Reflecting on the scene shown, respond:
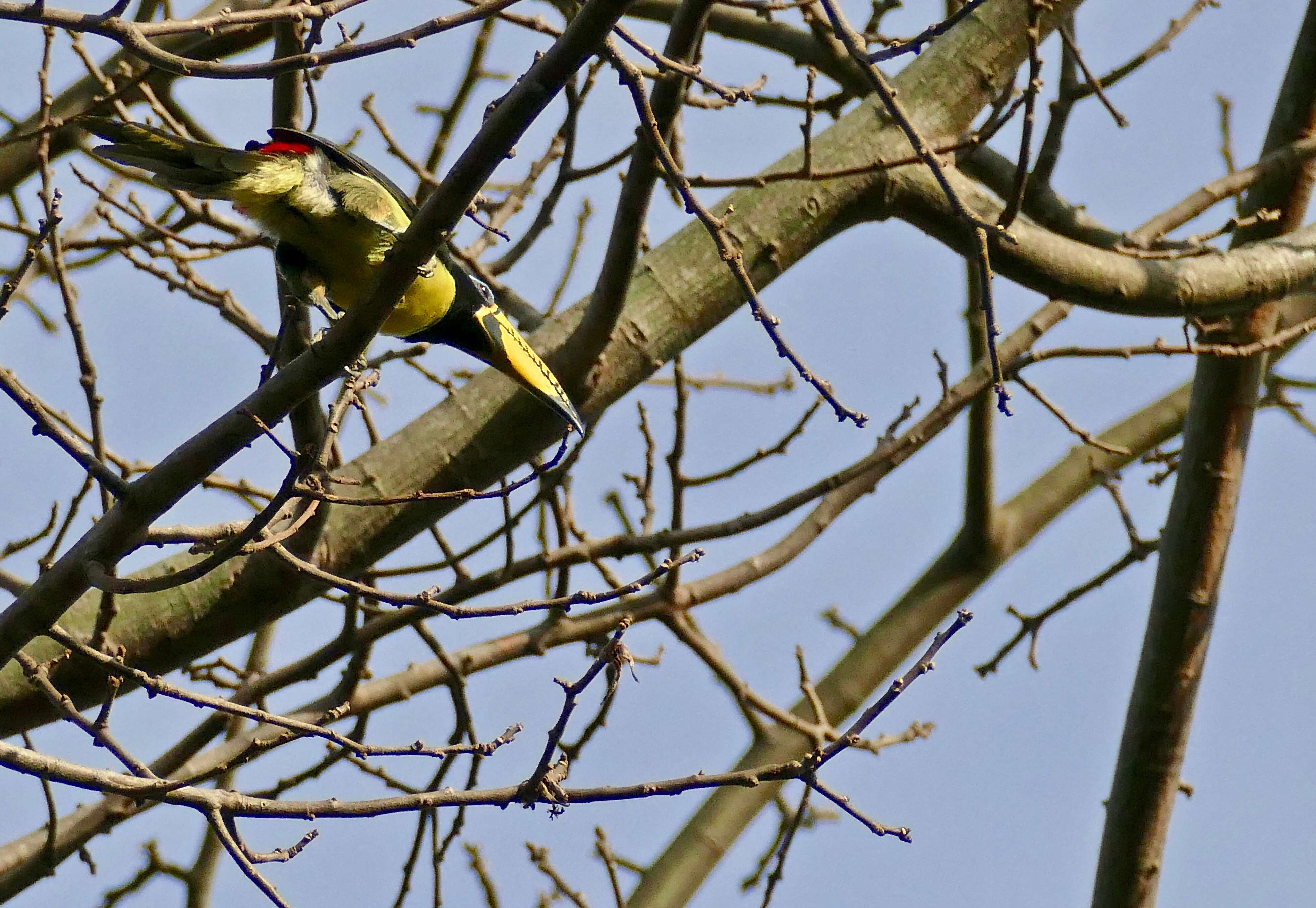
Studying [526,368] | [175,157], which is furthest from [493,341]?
[175,157]

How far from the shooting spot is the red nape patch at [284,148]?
2508 mm

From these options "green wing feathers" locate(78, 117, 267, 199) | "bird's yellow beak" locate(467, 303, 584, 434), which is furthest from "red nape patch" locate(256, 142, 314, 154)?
"bird's yellow beak" locate(467, 303, 584, 434)

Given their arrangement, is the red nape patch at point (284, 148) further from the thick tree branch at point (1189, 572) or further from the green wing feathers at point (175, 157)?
the thick tree branch at point (1189, 572)

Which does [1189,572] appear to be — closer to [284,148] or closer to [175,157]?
[284,148]

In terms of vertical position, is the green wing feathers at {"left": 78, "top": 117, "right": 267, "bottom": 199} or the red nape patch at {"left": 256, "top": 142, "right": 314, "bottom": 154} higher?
the red nape patch at {"left": 256, "top": 142, "right": 314, "bottom": 154}

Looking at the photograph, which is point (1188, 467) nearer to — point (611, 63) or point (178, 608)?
point (611, 63)

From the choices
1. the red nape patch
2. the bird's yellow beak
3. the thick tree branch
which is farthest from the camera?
the thick tree branch

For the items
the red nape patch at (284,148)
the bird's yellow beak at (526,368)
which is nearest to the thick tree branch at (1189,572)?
the bird's yellow beak at (526,368)

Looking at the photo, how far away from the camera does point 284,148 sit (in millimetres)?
2539

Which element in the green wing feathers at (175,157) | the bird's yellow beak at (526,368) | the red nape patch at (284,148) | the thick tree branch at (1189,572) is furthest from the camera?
the thick tree branch at (1189,572)

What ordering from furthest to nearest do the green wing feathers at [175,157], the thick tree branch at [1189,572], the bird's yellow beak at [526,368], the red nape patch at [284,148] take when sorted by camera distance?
the thick tree branch at [1189,572] < the bird's yellow beak at [526,368] < the red nape patch at [284,148] < the green wing feathers at [175,157]

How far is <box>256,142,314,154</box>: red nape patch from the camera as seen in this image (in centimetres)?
251

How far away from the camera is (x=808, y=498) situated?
9.61 feet

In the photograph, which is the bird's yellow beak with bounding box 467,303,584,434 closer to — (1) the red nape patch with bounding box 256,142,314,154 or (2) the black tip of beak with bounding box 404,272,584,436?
(2) the black tip of beak with bounding box 404,272,584,436
